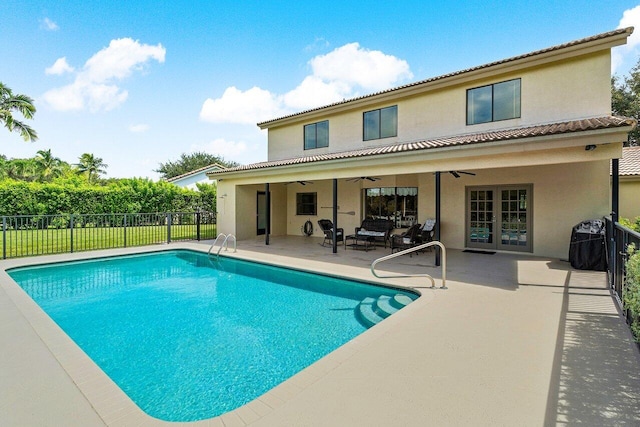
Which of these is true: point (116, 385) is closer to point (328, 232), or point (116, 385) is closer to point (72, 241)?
point (328, 232)

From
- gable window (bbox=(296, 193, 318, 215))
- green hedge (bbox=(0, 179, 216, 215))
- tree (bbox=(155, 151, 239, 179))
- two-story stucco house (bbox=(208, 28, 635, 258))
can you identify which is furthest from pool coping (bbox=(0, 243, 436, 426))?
tree (bbox=(155, 151, 239, 179))

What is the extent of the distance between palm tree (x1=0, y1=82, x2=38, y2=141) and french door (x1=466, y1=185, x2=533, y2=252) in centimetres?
2661

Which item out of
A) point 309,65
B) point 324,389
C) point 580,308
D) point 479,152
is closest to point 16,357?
point 324,389

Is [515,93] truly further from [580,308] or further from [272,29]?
[272,29]

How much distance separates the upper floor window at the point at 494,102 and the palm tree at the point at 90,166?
47.2m

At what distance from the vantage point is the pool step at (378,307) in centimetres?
628

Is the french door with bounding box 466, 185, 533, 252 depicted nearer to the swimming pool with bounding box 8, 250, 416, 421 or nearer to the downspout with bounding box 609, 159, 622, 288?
the downspout with bounding box 609, 159, 622, 288

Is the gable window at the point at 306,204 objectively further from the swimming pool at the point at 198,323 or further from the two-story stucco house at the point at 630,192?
the two-story stucco house at the point at 630,192

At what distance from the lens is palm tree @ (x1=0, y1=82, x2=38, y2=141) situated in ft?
67.8

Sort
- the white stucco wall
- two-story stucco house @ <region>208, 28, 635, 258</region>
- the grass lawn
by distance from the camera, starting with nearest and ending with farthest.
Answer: two-story stucco house @ <region>208, 28, 635, 258</region> → the white stucco wall → the grass lawn

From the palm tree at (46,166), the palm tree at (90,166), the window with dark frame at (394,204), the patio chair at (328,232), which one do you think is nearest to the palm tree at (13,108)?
the patio chair at (328,232)

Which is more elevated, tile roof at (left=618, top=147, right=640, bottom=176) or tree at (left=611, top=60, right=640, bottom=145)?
tree at (left=611, top=60, right=640, bottom=145)

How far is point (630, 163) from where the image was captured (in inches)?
515

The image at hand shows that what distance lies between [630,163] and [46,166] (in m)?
54.2
